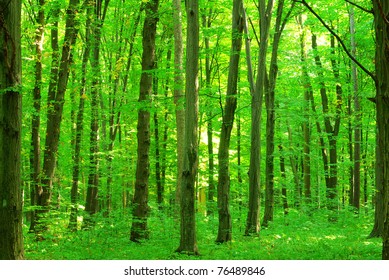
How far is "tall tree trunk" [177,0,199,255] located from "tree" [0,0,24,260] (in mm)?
3014

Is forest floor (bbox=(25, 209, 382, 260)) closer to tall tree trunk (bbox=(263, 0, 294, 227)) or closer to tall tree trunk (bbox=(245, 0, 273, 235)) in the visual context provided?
tall tree trunk (bbox=(245, 0, 273, 235))

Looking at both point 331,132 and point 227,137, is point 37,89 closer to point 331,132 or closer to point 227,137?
point 227,137

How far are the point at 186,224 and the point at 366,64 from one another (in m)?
12.0

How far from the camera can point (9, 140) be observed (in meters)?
5.93

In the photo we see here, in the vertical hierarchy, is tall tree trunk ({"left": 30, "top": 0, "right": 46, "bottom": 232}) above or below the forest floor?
above

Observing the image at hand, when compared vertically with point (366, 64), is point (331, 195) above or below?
below

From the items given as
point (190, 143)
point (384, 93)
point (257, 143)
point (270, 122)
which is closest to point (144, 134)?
point (190, 143)

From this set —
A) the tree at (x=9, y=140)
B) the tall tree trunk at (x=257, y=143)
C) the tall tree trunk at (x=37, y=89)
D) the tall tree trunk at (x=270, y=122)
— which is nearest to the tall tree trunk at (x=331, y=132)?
the tall tree trunk at (x=270, y=122)

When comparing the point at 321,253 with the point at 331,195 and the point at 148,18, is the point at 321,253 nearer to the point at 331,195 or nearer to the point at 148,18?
the point at 148,18

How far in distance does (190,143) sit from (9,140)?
10.5 ft

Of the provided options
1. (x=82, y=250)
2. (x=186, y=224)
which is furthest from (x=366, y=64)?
(x=82, y=250)

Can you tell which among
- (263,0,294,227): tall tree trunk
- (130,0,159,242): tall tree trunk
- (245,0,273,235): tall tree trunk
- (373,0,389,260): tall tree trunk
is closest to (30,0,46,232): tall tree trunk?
(130,0,159,242): tall tree trunk

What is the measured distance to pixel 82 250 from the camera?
9289 mm

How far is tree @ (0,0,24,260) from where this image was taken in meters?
5.86
